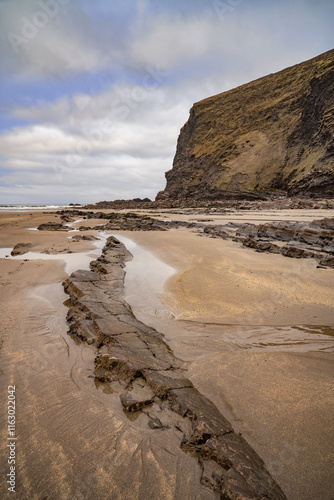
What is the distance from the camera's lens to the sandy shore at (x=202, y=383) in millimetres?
1661

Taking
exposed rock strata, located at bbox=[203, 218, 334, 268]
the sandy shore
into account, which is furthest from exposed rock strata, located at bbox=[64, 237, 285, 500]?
exposed rock strata, located at bbox=[203, 218, 334, 268]

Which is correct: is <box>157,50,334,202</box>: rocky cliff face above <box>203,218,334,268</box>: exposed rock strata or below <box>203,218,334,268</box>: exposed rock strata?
above

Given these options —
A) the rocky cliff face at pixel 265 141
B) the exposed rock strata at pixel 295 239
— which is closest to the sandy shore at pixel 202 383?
the exposed rock strata at pixel 295 239

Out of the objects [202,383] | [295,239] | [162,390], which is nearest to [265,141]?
[295,239]

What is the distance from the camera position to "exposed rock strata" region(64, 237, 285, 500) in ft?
5.13

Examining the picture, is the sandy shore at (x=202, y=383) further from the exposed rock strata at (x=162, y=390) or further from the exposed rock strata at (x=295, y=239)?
the exposed rock strata at (x=295, y=239)

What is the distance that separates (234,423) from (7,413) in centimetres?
201

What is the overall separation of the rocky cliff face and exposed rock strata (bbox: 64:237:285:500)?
32.7m

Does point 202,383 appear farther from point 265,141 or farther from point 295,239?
point 265,141

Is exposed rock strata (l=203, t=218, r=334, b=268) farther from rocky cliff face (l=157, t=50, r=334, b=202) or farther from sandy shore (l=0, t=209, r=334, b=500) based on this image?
rocky cliff face (l=157, t=50, r=334, b=202)

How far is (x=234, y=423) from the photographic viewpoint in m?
2.08

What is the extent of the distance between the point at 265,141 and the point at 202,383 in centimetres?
4671

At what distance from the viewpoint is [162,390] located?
7.52 feet

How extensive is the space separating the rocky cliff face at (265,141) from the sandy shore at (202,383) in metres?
30.9
